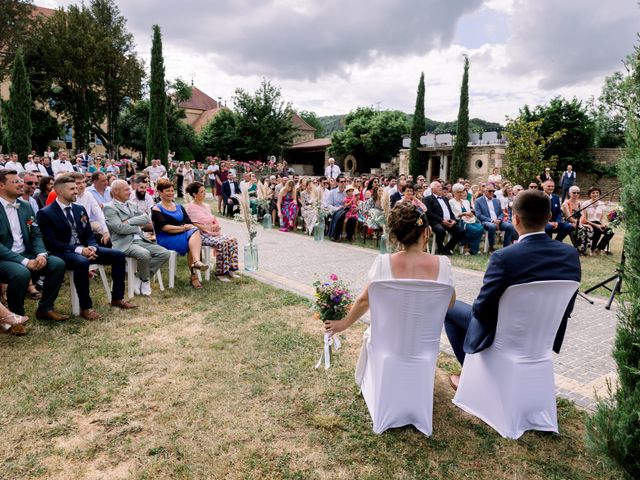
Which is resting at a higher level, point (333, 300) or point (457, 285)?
point (333, 300)

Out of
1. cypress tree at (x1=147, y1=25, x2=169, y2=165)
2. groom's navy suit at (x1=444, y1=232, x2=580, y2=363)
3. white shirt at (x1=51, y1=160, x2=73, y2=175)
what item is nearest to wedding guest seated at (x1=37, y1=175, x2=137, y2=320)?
groom's navy suit at (x1=444, y1=232, x2=580, y2=363)

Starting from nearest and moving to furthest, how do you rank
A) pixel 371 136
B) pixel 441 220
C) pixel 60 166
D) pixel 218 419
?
pixel 218 419
pixel 441 220
pixel 60 166
pixel 371 136

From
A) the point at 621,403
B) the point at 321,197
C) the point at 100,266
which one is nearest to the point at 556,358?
the point at 621,403

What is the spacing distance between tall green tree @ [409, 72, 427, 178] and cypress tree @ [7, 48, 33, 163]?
24.8 metres

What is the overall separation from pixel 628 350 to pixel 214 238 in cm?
588

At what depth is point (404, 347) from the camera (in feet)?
9.48

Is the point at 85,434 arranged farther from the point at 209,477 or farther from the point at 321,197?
the point at 321,197

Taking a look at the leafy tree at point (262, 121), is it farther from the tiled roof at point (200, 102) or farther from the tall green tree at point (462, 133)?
the tiled roof at point (200, 102)

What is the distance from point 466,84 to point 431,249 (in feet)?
78.2

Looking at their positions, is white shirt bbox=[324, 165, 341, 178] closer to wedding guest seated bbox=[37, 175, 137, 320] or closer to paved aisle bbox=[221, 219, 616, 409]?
paved aisle bbox=[221, 219, 616, 409]

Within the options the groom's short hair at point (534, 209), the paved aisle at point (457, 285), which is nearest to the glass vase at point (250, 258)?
the paved aisle at point (457, 285)

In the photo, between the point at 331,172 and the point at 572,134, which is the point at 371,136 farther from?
the point at 331,172

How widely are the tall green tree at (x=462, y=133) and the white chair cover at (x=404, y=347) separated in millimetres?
28771

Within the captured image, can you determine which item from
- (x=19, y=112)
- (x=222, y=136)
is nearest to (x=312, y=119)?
(x=222, y=136)
